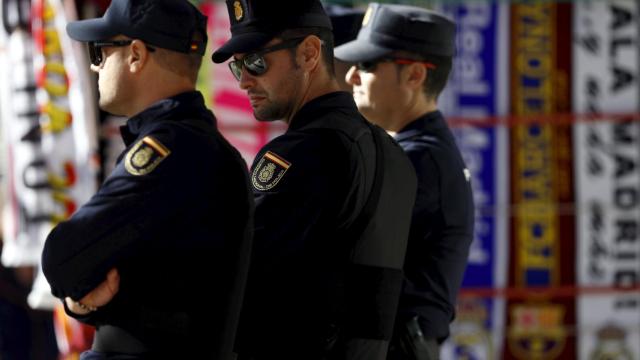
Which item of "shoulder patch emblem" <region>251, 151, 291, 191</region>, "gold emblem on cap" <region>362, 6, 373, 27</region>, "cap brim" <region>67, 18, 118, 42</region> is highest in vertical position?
"cap brim" <region>67, 18, 118, 42</region>

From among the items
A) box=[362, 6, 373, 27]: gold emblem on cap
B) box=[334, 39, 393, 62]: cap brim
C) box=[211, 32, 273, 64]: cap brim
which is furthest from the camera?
box=[362, 6, 373, 27]: gold emblem on cap

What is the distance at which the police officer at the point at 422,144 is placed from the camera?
3738 mm

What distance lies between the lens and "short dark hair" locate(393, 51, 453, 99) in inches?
158

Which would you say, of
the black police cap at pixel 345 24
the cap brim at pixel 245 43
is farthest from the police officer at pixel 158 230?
the black police cap at pixel 345 24

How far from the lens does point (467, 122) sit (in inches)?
283

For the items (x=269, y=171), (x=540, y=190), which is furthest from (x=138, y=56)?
(x=540, y=190)

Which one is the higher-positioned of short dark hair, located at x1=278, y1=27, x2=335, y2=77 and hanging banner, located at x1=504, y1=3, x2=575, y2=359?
short dark hair, located at x1=278, y1=27, x2=335, y2=77

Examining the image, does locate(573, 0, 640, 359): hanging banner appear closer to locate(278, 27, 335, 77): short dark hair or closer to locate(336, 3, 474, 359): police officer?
locate(336, 3, 474, 359): police officer

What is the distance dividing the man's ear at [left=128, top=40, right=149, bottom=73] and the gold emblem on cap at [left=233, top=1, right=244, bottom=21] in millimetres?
275

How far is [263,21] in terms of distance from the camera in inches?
121

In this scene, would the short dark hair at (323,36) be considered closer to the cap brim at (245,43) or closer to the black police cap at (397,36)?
the cap brim at (245,43)

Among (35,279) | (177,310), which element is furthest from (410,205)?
(35,279)

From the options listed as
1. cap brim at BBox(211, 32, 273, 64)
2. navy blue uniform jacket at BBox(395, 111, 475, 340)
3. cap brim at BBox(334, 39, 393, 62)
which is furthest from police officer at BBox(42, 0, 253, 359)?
cap brim at BBox(334, 39, 393, 62)

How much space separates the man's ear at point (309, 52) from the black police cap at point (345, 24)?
3.98 ft
